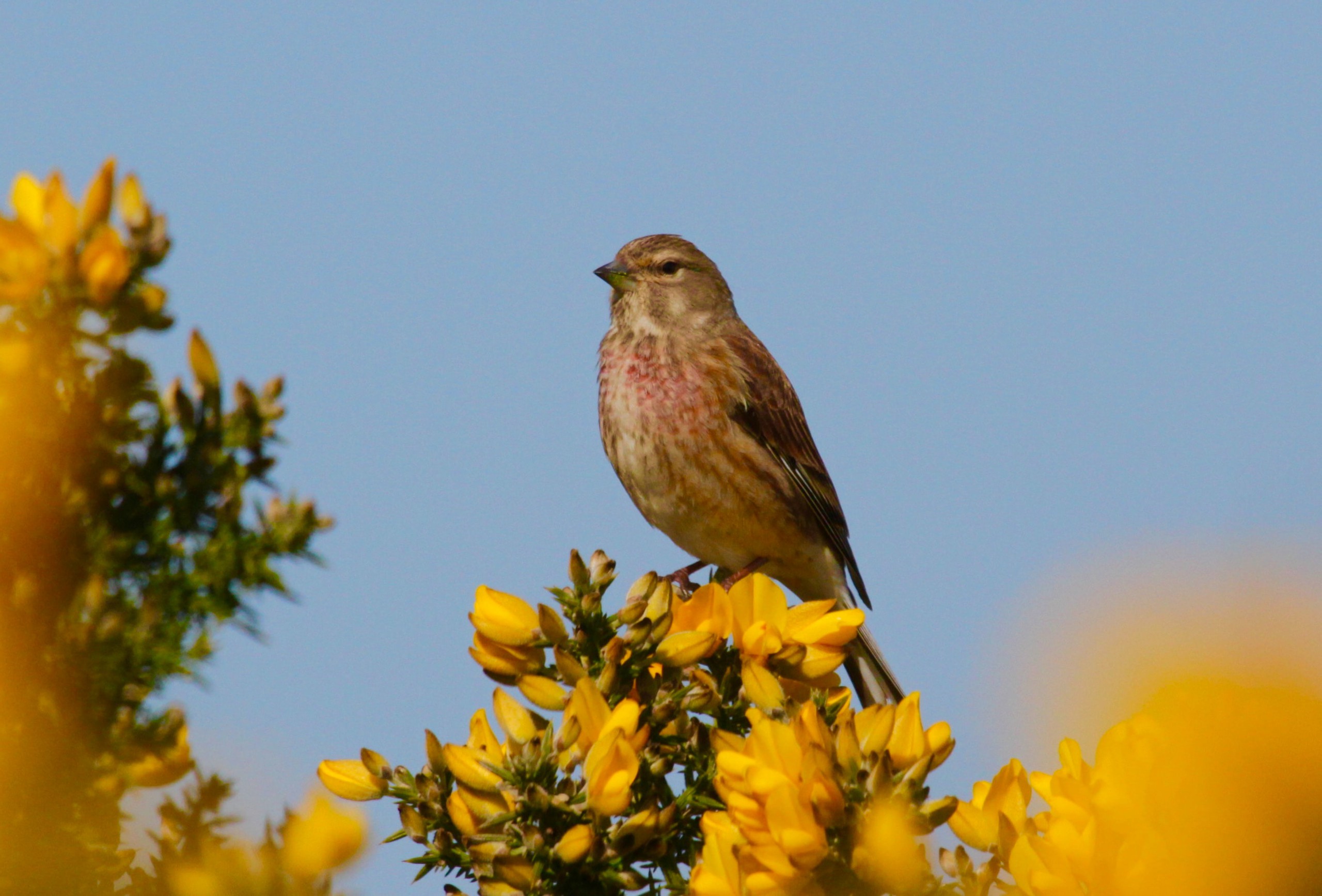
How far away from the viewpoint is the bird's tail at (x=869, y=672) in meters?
5.50

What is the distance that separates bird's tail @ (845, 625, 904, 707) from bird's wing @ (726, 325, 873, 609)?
1.80ft

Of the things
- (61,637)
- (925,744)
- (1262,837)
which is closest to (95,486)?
(61,637)

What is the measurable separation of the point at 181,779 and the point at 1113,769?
1317 millimetres

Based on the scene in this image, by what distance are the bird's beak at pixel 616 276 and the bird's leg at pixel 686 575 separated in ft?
4.10

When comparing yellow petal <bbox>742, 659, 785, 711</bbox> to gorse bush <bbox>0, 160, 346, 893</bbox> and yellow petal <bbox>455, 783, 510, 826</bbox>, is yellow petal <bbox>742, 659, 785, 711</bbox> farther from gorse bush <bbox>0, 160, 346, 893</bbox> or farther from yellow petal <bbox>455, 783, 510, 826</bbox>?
gorse bush <bbox>0, 160, 346, 893</bbox>

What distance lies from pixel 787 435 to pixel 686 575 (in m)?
0.79

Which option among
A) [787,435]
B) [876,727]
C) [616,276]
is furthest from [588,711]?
[616,276]

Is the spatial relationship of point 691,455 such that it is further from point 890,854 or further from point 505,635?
point 890,854

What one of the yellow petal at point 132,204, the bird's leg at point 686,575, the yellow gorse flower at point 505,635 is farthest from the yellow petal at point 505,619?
the bird's leg at point 686,575

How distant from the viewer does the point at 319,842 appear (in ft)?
6.03

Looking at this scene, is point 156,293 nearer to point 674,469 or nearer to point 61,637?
point 61,637

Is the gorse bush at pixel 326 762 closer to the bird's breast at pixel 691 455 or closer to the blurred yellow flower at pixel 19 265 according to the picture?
the blurred yellow flower at pixel 19 265

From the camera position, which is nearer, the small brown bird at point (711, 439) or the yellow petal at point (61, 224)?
the yellow petal at point (61, 224)

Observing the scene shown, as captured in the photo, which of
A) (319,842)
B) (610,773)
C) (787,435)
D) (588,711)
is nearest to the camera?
(319,842)
